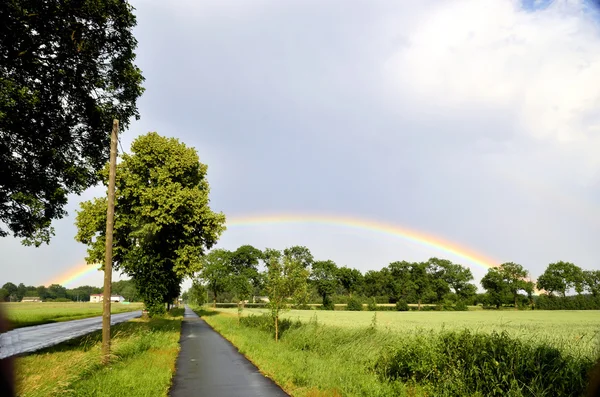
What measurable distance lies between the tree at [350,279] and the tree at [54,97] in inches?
4829

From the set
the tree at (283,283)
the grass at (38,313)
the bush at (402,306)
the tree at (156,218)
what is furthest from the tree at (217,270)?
the tree at (283,283)

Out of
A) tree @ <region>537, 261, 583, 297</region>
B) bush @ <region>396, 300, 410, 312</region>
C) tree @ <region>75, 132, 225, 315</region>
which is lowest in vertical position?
bush @ <region>396, 300, 410, 312</region>

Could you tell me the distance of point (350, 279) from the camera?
452ft

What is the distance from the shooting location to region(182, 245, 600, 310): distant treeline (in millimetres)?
108312

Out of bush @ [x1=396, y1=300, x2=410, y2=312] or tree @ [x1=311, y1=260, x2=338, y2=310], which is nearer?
bush @ [x1=396, y1=300, x2=410, y2=312]

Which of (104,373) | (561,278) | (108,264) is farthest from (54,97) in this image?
(561,278)

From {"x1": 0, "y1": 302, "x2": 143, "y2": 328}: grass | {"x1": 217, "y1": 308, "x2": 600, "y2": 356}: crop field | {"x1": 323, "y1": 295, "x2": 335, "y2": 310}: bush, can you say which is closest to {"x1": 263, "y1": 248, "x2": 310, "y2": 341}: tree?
{"x1": 217, "y1": 308, "x2": 600, "y2": 356}: crop field

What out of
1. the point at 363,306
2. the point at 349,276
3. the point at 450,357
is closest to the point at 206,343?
the point at 450,357

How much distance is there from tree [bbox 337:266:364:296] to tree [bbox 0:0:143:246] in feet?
402

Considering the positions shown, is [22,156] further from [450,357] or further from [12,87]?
[450,357]

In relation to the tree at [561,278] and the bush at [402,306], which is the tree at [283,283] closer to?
the bush at [402,306]

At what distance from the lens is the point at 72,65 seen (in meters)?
16.8

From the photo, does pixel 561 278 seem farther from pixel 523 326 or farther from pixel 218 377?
pixel 218 377

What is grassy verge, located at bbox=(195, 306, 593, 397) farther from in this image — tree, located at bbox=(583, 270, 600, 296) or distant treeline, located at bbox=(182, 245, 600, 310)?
tree, located at bbox=(583, 270, 600, 296)
